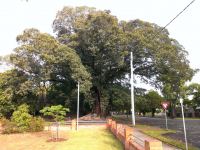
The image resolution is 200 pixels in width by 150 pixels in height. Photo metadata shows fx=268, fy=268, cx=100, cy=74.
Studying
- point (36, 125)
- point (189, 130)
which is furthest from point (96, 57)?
point (189, 130)

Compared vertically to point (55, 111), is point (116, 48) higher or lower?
higher

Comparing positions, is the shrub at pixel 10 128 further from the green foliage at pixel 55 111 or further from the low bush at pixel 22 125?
the green foliage at pixel 55 111

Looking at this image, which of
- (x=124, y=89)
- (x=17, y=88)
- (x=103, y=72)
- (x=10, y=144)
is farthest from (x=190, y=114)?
(x=10, y=144)

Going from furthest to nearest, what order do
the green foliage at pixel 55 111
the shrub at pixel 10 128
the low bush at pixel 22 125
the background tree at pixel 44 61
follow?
the background tree at pixel 44 61, the low bush at pixel 22 125, the shrub at pixel 10 128, the green foliage at pixel 55 111

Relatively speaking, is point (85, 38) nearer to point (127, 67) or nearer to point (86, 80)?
point (86, 80)

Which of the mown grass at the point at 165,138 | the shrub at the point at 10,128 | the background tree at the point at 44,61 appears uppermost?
the background tree at the point at 44,61

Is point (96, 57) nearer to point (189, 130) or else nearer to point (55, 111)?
point (55, 111)

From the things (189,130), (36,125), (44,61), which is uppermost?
(44,61)

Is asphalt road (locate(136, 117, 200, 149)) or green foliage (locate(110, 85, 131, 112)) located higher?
green foliage (locate(110, 85, 131, 112))

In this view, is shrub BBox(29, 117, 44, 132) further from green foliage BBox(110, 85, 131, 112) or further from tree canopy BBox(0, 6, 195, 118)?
green foliage BBox(110, 85, 131, 112)

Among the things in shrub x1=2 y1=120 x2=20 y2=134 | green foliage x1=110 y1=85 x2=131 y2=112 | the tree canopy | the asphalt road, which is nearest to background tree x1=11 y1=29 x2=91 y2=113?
the tree canopy

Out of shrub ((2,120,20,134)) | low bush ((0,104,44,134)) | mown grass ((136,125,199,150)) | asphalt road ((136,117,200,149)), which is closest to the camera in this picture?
mown grass ((136,125,199,150))

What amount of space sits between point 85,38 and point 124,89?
10.6 metres

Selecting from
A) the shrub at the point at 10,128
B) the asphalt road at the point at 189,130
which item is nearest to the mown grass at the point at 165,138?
the asphalt road at the point at 189,130
